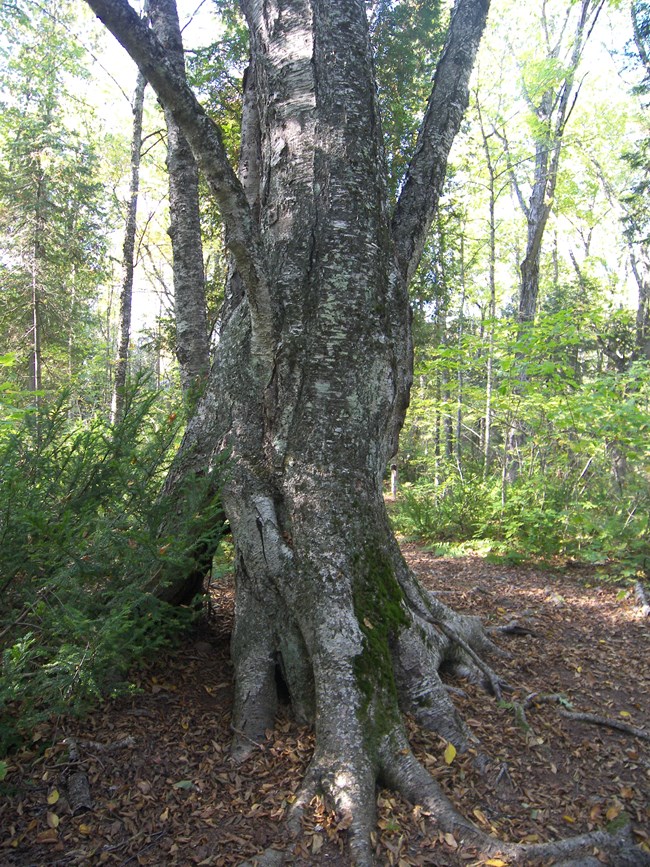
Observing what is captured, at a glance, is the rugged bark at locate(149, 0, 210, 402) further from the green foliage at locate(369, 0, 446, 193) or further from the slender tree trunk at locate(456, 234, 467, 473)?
the slender tree trunk at locate(456, 234, 467, 473)

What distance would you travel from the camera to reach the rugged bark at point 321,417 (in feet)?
9.07

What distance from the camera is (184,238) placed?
544 cm

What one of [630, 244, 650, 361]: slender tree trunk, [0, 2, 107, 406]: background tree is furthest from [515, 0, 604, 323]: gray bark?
[0, 2, 107, 406]: background tree

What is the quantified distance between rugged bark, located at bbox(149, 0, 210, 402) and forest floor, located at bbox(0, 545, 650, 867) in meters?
2.56

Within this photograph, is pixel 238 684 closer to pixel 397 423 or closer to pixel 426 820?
pixel 426 820

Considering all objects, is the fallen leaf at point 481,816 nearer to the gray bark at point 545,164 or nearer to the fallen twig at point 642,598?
the fallen twig at point 642,598

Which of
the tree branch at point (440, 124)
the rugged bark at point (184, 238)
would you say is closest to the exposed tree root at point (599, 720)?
the tree branch at point (440, 124)

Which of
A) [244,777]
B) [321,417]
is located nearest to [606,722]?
[244,777]

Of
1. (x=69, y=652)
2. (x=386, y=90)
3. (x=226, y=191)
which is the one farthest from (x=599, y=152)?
(x=69, y=652)

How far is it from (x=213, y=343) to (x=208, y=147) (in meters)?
4.91

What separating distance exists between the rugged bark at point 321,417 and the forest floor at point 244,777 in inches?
6.3

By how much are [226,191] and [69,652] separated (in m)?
2.23

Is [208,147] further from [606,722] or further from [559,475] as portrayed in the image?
[559,475]

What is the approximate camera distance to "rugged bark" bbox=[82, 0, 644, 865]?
9.07 feet
